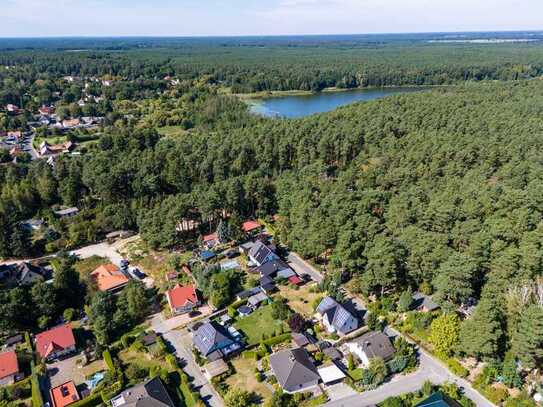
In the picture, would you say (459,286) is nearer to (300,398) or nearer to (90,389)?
(300,398)

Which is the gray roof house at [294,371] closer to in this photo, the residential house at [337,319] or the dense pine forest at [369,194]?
the residential house at [337,319]

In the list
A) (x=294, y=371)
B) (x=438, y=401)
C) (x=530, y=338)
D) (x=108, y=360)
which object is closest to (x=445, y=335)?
(x=530, y=338)

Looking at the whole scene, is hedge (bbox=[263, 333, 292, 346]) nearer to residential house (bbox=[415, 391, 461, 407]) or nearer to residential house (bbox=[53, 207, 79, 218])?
→ residential house (bbox=[415, 391, 461, 407])

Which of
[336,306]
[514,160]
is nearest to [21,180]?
[336,306]

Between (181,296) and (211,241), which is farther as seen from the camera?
(211,241)

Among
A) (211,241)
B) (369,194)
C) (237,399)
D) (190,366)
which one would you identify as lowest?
(190,366)

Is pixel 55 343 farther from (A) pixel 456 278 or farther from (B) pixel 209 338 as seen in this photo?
(A) pixel 456 278

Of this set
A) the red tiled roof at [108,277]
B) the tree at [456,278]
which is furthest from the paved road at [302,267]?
the red tiled roof at [108,277]
